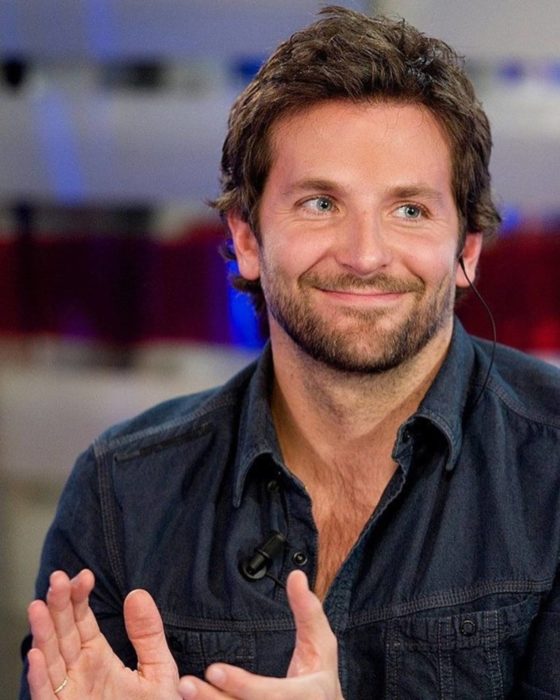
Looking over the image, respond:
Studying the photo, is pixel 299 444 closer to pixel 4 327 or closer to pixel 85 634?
pixel 85 634

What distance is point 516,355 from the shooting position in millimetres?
2068

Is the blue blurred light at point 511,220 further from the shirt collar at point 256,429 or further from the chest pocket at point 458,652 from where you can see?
the chest pocket at point 458,652

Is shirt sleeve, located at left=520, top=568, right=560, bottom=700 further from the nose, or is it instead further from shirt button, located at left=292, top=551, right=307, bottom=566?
the nose

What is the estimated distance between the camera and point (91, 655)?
1.71 m

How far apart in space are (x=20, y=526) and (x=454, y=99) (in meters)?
2.01

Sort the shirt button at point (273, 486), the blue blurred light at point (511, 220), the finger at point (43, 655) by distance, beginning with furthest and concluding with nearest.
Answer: the blue blurred light at point (511, 220), the shirt button at point (273, 486), the finger at point (43, 655)

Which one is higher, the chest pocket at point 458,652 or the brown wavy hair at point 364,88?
the brown wavy hair at point 364,88

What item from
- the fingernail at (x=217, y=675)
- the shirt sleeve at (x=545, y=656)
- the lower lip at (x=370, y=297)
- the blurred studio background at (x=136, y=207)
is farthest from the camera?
the blurred studio background at (x=136, y=207)

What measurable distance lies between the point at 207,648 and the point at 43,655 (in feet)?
1.07

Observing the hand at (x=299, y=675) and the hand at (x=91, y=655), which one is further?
the hand at (x=91, y=655)

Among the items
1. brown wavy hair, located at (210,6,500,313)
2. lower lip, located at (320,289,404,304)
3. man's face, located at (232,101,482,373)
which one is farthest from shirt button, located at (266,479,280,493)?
brown wavy hair, located at (210,6,500,313)

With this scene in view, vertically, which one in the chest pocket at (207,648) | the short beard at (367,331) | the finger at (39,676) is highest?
the short beard at (367,331)

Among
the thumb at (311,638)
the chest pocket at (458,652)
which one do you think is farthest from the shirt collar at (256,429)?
the thumb at (311,638)

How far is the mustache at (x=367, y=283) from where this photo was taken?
1863mm
